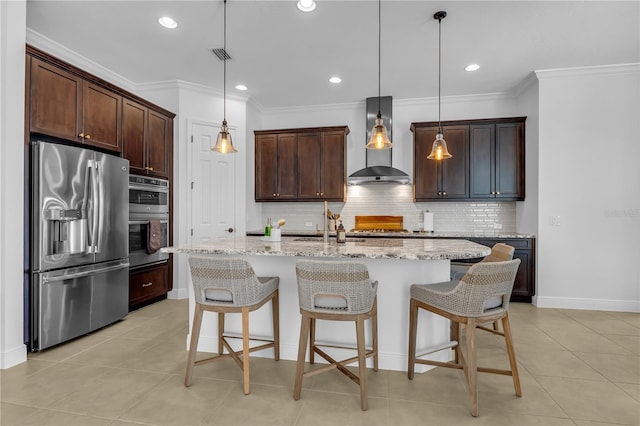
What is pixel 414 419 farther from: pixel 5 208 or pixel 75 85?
pixel 75 85

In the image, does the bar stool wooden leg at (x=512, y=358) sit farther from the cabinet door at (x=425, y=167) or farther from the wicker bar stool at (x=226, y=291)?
the cabinet door at (x=425, y=167)

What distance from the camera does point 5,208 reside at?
2389 mm

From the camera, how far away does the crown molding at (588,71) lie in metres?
3.88

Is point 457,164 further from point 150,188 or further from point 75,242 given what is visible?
point 75,242

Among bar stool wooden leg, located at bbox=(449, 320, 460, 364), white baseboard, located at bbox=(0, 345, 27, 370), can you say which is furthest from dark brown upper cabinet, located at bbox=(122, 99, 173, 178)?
bar stool wooden leg, located at bbox=(449, 320, 460, 364)

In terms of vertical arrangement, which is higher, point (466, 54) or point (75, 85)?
point (466, 54)

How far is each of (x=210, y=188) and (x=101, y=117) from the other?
1604 millimetres

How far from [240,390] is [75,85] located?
3.05 m

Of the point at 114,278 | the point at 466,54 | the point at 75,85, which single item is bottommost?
the point at 114,278

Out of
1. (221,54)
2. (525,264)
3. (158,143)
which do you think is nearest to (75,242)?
(158,143)

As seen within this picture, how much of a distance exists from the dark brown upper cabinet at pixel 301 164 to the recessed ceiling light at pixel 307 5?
2.23 metres

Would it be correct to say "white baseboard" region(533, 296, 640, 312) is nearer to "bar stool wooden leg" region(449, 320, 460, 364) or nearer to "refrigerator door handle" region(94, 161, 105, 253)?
"bar stool wooden leg" region(449, 320, 460, 364)

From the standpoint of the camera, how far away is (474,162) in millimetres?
4613

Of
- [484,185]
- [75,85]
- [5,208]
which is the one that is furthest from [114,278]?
[484,185]
